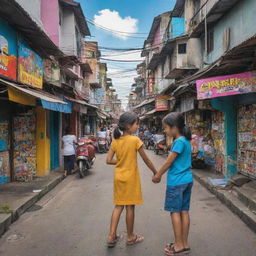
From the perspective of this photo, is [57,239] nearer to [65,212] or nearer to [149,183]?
[65,212]

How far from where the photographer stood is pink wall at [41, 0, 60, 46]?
593 inches

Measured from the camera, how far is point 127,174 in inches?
141

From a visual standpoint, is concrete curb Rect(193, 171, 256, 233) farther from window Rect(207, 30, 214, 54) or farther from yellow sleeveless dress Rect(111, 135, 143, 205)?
window Rect(207, 30, 214, 54)

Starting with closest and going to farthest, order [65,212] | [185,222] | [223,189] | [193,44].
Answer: [185,222], [65,212], [223,189], [193,44]

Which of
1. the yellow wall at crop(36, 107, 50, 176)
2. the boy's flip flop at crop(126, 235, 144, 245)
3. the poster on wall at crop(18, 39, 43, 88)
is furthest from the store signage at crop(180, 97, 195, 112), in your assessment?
the boy's flip flop at crop(126, 235, 144, 245)

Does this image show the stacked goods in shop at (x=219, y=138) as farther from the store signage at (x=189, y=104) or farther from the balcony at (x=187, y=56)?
Answer: the balcony at (x=187, y=56)

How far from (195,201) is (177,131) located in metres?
3.29

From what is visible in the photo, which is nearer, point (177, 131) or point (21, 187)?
point (177, 131)

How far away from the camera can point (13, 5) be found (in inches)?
217

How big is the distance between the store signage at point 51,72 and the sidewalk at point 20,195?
3483 millimetres

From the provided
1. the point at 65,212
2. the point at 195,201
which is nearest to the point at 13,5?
the point at 65,212

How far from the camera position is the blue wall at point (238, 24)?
8.90 meters

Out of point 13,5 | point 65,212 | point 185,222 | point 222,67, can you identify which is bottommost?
point 65,212

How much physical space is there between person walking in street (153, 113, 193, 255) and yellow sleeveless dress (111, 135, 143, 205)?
1.16 ft
